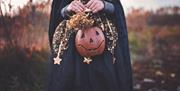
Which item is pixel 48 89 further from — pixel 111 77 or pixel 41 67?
pixel 41 67

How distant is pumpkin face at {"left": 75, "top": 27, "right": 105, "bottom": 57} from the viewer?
495 cm

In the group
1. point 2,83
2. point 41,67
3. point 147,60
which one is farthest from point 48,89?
point 147,60

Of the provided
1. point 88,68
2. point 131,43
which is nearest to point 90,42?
point 88,68

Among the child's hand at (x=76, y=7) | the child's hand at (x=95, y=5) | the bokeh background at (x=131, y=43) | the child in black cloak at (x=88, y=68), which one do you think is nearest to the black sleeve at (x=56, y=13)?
the child in black cloak at (x=88, y=68)

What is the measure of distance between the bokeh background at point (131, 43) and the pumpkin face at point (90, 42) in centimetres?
193

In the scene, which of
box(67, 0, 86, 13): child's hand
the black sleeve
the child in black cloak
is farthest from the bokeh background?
box(67, 0, 86, 13): child's hand

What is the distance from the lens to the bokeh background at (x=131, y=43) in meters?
6.83

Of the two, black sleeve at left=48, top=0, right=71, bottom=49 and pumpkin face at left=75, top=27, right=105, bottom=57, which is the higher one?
black sleeve at left=48, top=0, right=71, bottom=49

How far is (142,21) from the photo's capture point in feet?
31.6

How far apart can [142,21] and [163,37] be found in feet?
1.42

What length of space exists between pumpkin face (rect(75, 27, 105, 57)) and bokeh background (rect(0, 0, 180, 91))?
6.34 ft

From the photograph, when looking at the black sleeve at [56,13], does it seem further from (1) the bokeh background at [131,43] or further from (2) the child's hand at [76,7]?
(1) the bokeh background at [131,43]

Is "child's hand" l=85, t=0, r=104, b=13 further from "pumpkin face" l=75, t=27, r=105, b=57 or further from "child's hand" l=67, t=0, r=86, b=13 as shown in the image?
"pumpkin face" l=75, t=27, r=105, b=57

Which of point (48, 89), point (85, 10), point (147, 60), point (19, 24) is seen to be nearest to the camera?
point (85, 10)
